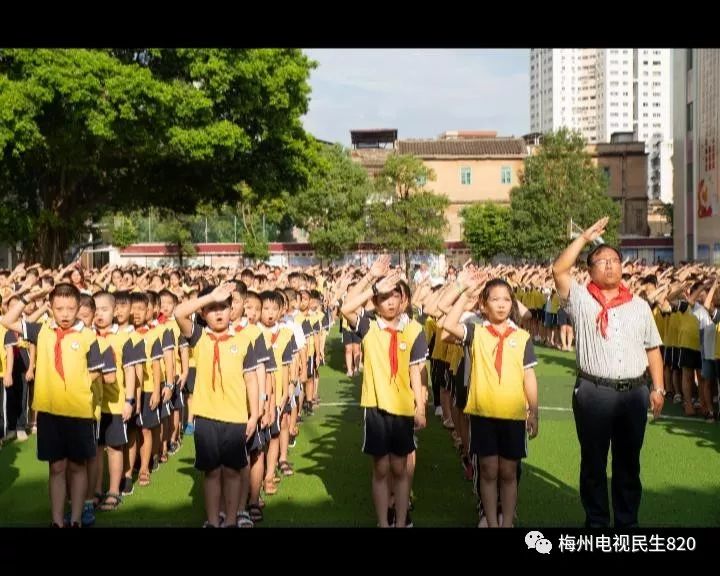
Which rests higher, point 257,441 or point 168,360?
point 168,360

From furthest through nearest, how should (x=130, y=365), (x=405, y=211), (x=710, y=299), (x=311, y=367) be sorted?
(x=405, y=211) < (x=311, y=367) < (x=710, y=299) < (x=130, y=365)

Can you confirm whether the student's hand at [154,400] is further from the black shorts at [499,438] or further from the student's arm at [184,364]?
the black shorts at [499,438]

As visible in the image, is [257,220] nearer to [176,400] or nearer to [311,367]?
[311,367]

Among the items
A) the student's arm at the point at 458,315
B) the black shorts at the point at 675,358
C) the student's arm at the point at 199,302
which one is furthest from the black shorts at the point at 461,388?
the black shorts at the point at 675,358

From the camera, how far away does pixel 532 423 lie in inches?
233

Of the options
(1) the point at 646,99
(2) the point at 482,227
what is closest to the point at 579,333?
(2) the point at 482,227

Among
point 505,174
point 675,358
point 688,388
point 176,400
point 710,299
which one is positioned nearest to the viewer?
point 176,400

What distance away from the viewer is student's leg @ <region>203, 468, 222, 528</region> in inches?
236

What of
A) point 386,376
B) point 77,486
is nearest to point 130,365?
point 77,486

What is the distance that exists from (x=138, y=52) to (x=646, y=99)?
424 feet

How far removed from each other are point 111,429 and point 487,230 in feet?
144

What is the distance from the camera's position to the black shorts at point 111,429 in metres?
6.89

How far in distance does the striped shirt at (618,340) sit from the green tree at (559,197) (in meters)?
40.6
